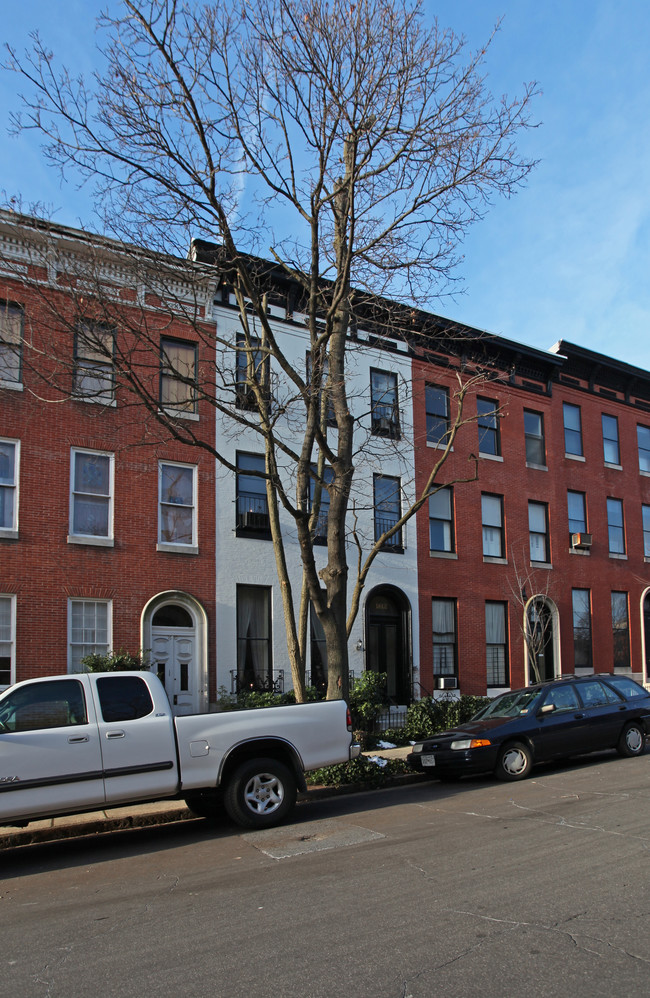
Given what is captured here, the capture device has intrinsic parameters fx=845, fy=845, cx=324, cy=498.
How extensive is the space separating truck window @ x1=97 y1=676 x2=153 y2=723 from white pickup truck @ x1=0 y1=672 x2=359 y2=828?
0.03ft

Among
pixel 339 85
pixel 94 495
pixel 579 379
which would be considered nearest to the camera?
pixel 339 85

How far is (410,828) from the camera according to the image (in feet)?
29.0

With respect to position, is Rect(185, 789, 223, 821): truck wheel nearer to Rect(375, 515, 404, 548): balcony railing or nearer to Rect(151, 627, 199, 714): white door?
Rect(151, 627, 199, 714): white door

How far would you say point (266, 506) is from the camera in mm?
19609

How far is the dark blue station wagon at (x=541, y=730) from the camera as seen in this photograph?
11789 mm

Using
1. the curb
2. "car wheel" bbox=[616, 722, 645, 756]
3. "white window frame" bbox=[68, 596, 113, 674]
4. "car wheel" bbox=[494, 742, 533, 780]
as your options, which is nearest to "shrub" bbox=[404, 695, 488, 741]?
"car wheel" bbox=[616, 722, 645, 756]

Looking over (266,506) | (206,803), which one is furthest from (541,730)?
(266,506)

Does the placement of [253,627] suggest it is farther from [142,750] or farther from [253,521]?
[142,750]

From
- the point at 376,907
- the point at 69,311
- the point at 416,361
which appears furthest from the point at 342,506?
the point at 416,361

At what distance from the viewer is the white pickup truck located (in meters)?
8.00

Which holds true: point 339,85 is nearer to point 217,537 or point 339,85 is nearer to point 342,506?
point 342,506

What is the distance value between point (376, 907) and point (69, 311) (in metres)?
11.5

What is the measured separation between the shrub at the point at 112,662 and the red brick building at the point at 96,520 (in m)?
0.50

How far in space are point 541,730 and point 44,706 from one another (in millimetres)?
7157
